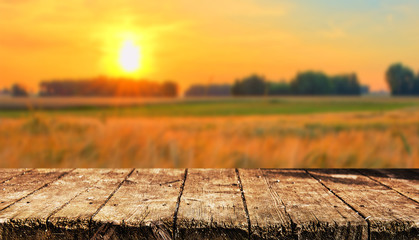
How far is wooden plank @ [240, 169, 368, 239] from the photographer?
2.46 feet

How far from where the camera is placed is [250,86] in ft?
12.0

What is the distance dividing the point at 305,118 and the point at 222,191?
2.81 m

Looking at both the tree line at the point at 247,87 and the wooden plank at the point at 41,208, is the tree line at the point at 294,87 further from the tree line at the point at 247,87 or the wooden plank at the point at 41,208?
the wooden plank at the point at 41,208

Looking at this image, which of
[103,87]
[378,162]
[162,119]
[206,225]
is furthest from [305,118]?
[206,225]

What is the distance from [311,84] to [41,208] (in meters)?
3.44

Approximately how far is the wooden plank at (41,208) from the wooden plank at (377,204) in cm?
56

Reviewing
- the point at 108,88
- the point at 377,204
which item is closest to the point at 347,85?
the point at 108,88

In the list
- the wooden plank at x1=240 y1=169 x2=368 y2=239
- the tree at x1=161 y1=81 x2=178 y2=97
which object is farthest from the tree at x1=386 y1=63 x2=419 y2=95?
the wooden plank at x1=240 y1=169 x2=368 y2=239

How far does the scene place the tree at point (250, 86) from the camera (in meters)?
3.62

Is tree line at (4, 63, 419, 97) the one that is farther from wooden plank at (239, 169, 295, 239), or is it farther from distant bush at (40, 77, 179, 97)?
wooden plank at (239, 169, 295, 239)

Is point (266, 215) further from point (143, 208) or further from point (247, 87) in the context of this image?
point (247, 87)

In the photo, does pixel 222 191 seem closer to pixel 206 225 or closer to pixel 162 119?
pixel 206 225

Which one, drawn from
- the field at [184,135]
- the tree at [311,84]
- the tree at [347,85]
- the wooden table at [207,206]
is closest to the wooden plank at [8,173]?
the wooden table at [207,206]

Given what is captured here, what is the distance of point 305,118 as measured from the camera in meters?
3.66
